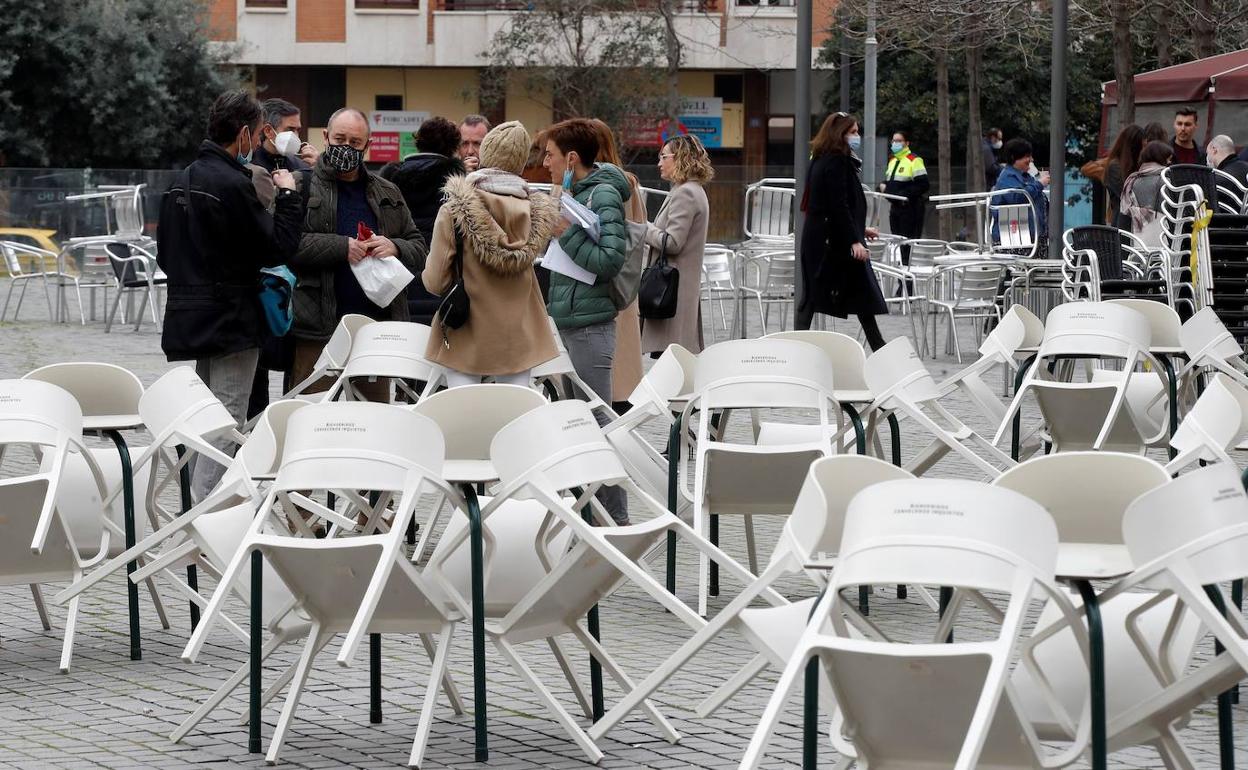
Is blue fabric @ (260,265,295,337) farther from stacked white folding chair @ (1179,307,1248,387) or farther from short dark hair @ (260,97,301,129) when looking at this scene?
stacked white folding chair @ (1179,307,1248,387)

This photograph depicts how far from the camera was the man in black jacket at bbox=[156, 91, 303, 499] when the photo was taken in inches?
344

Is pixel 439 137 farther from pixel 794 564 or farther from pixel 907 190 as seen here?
pixel 907 190

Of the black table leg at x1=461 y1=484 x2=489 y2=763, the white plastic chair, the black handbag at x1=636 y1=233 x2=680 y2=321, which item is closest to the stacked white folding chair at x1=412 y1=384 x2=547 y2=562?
the black table leg at x1=461 y1=484 x2=489 y2=763

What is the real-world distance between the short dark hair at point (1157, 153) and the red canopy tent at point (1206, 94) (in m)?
6.77

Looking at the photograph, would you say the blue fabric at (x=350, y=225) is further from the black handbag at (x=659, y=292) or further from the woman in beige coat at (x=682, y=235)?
the woman in beige coat at (x=682, y=235)

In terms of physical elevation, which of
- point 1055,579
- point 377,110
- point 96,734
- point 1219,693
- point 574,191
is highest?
point 377,110

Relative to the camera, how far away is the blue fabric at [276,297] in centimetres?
890

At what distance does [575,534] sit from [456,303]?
2864mm

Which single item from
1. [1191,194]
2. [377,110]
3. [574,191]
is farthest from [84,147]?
[574,191]

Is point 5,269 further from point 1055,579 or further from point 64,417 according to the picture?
point 1055,579

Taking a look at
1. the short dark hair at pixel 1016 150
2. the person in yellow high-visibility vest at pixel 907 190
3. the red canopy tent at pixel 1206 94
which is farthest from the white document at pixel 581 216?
the person in yellow high-visibility vest at pixel 907 190

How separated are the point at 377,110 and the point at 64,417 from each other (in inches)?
2071

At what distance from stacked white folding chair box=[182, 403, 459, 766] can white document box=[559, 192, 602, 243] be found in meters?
3.59

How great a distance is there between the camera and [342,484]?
17.6ft
